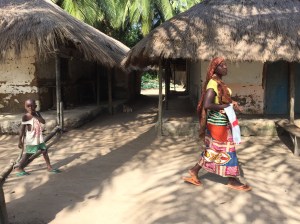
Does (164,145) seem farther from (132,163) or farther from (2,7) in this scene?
(2,7)

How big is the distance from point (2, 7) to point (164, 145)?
5.44 meters

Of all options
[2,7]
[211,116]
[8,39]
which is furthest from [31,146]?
[2,7]

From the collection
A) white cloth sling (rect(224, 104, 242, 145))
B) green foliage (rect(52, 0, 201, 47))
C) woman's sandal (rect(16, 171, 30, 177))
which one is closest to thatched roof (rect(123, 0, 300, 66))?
white cloth sling (rect(224, 104, 242, 145))

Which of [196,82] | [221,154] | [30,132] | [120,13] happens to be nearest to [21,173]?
[30,132]

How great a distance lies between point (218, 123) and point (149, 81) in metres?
26.5

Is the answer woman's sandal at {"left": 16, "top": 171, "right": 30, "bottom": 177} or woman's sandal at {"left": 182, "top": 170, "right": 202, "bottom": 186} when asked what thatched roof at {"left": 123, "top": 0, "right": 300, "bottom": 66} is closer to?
woman's sandal at {"left": 182, "top": 170, "right": 202, "bottom": 186}

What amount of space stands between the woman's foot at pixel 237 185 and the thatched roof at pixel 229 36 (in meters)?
3.23

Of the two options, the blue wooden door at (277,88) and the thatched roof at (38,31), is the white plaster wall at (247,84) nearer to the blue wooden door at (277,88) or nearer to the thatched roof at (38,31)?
the blue wooden door at (277,88)

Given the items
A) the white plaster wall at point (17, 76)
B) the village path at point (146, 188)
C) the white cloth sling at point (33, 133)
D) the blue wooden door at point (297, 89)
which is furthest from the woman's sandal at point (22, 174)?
the blue wooden door at point (297, 89)

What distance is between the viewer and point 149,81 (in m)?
30.4

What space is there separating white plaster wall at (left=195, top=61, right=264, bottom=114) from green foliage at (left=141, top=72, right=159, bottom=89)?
18.9 metres

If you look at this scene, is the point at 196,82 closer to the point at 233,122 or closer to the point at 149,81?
the point at 233,122

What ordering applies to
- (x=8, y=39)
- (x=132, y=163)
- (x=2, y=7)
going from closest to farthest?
(x=132, y=163) < (x=8, y=39) < (x=2, y=7)

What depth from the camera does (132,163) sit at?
225 inches
